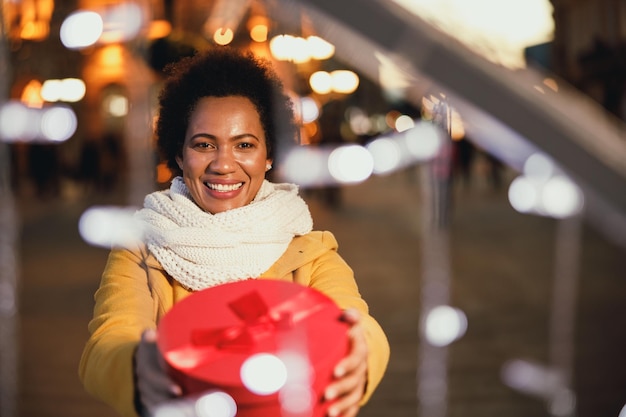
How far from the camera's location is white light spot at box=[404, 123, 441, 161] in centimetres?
110

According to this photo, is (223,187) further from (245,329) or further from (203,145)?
(245,329)

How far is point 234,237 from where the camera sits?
1.04 meters

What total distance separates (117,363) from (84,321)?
3319mm

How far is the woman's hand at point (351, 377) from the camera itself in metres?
0.84

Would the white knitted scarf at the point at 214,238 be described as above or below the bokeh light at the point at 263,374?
above

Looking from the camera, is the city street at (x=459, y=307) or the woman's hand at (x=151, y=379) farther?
the city street at (x=459, y=307)

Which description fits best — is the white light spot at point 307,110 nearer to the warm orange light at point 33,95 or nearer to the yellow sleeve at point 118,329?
the yellow sleeve at point 118,329

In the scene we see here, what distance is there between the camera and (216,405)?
0.81 metres

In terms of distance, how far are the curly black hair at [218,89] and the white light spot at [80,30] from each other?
115 millimetres

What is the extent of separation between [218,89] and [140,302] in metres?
0.30

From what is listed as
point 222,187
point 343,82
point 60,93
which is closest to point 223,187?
point 222,187

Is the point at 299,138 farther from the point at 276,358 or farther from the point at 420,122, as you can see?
the point at 276,358

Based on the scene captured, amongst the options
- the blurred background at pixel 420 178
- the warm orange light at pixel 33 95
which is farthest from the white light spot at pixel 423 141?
the warm orange light at pixel 33 95

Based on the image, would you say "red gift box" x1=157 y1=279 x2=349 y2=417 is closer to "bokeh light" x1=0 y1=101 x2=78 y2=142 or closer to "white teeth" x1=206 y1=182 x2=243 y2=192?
"white teeth" x1=206 y1=182 x2=243 y2=192
